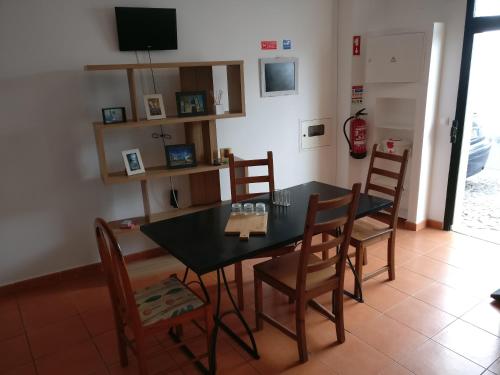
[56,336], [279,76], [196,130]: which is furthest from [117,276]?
[279,76]

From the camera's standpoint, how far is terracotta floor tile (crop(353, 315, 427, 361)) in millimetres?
2268

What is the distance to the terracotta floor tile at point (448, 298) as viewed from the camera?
104 inches

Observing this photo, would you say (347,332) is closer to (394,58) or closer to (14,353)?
(14,353)

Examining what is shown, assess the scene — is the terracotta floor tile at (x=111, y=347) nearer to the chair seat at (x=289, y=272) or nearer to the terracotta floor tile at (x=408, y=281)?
the chair seat at (x=289, y=272)

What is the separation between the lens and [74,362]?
90.7 inches

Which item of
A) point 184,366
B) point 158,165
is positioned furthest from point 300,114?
point 184,366

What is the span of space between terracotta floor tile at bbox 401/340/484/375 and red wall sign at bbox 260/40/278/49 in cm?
281

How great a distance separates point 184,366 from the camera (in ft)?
7.07

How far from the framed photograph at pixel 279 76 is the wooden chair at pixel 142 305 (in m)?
2.28

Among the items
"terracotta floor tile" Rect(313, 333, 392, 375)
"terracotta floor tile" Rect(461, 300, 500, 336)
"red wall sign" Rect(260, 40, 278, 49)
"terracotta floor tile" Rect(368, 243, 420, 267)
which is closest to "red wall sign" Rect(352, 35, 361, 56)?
"red wall sign" Rect(260, 40, 278, 49)

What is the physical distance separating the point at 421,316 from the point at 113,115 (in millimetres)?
2576

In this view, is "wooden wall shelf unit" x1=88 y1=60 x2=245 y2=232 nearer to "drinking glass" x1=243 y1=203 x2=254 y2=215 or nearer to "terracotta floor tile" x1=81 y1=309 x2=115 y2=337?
"terracotta floor tile" x1=81 y1=309 x2=115 y2=337

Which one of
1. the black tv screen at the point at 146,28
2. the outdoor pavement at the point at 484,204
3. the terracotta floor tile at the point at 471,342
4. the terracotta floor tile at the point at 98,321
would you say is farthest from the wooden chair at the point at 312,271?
the outdoor pavement at the point at 484,204

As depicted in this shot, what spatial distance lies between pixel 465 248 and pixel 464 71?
5.14 feet
